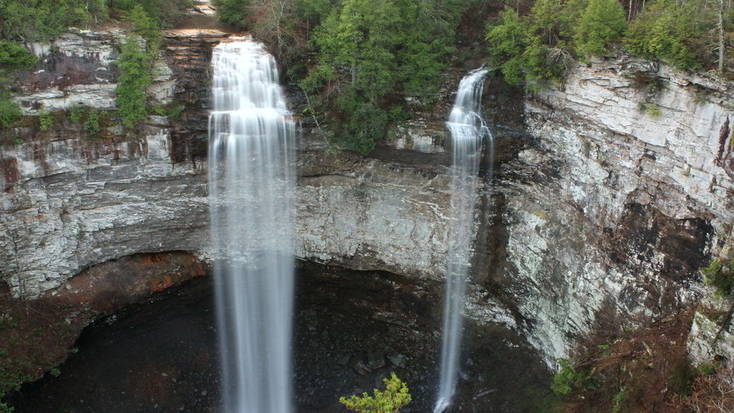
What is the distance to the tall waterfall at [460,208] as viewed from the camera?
1639 cm

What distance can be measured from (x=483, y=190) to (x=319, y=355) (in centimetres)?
788

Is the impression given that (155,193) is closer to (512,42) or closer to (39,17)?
(39,17)

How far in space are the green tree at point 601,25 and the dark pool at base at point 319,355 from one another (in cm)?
928

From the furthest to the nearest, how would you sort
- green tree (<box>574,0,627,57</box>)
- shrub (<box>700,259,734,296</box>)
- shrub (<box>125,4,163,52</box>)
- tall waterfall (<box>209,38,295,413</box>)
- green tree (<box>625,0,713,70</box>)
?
tall waterfall (<box>209,38,295,413</box>)
shrub (<box>125,4,163,52</box>)
green tree (<box>574,0,627,57</box>)
green tree (<box>625,0,713,70</box>)
shrub (<box>700,259,734,296</box>)

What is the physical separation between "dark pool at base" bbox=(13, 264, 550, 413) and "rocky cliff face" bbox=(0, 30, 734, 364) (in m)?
1.04

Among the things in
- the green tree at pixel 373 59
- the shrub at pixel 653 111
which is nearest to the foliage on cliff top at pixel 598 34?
the shrub at pixel 653 111

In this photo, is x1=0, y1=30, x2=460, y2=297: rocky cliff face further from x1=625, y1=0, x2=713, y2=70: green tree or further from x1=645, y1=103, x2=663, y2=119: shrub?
x1=625, y1=0, x2=713, y2=70: green tree

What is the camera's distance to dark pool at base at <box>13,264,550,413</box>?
55.6ft

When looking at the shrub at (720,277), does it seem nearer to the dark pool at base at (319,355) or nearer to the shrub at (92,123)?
the dark pool at base at (319,355)

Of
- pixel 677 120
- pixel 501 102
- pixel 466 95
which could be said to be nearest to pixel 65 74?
pixel 466 95

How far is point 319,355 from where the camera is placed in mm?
18891

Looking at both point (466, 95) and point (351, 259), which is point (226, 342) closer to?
point (351, 259)

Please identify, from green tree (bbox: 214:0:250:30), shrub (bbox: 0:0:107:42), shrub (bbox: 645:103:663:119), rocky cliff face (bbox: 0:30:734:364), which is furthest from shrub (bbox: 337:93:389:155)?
shrub (bbox: 0:0:107:42)

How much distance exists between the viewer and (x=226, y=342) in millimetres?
A: 19016
